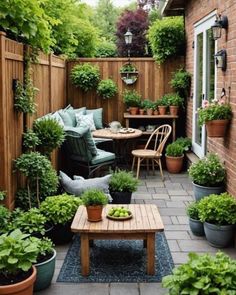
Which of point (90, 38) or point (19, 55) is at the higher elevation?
point (90, 38)

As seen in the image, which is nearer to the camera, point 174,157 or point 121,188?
point 121,188

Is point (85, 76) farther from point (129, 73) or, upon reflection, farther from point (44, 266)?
point (44, 266)

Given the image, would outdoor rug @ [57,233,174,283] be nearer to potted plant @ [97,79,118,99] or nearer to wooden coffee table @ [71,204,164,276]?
wooden coffee table @ [71,204,164,276]

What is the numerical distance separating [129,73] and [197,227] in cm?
456

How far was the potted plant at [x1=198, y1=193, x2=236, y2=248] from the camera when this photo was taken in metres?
4.06

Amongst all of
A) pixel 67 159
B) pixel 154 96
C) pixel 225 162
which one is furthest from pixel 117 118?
pixel 225 162

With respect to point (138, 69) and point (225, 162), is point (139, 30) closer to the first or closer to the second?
point (138, 69)

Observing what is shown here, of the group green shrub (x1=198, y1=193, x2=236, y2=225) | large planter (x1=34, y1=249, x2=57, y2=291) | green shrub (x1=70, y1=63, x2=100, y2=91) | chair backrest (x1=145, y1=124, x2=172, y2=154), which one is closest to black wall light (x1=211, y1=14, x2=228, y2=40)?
green shrub (x1=198, y1=193, x2=236, y2=225)

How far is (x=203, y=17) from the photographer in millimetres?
6227

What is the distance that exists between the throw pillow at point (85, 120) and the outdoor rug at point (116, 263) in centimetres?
330

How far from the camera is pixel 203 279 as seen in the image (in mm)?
2383

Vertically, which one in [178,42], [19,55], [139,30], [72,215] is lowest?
[72,215]

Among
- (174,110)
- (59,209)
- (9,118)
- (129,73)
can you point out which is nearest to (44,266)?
(59,209)

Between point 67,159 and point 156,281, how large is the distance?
127 inches
